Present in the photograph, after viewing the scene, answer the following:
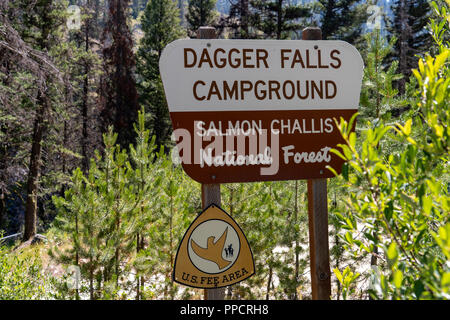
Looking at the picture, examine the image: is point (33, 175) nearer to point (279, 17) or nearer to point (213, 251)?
point (213, 251)

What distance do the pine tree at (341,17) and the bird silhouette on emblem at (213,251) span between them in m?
21.8

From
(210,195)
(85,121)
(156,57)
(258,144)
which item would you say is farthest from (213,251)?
(156,57)

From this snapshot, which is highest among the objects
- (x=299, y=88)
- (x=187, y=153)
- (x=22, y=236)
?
(x=299, y=88)

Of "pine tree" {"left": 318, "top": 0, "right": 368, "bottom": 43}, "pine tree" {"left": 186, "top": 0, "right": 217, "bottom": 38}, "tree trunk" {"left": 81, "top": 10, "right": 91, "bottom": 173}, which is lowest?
"tree trunk" {"left": 81, "top": 10, "right": 91, "bottom": 173}

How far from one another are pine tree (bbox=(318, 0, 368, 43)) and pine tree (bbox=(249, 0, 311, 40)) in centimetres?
312

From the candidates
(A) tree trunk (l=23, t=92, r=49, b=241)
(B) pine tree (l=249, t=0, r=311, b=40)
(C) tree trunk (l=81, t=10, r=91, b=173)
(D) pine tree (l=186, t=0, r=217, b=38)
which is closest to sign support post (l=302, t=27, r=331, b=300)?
(A) tree trunk (l=23, t=92, r=49, b=241)

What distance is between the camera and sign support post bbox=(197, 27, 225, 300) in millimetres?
2223

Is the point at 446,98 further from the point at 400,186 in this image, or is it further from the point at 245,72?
the point at 245,72

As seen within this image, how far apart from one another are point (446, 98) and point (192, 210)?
15.7 feet

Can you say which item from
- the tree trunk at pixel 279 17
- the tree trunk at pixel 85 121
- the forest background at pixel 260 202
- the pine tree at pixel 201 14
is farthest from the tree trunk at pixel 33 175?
the pine tree at pixel 201 14

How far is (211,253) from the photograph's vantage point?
2.20m

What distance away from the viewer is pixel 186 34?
982 inches

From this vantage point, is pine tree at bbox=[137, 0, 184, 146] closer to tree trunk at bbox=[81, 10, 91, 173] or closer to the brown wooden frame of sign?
tree trunk at bbox=[81, 10, 91, 173]
